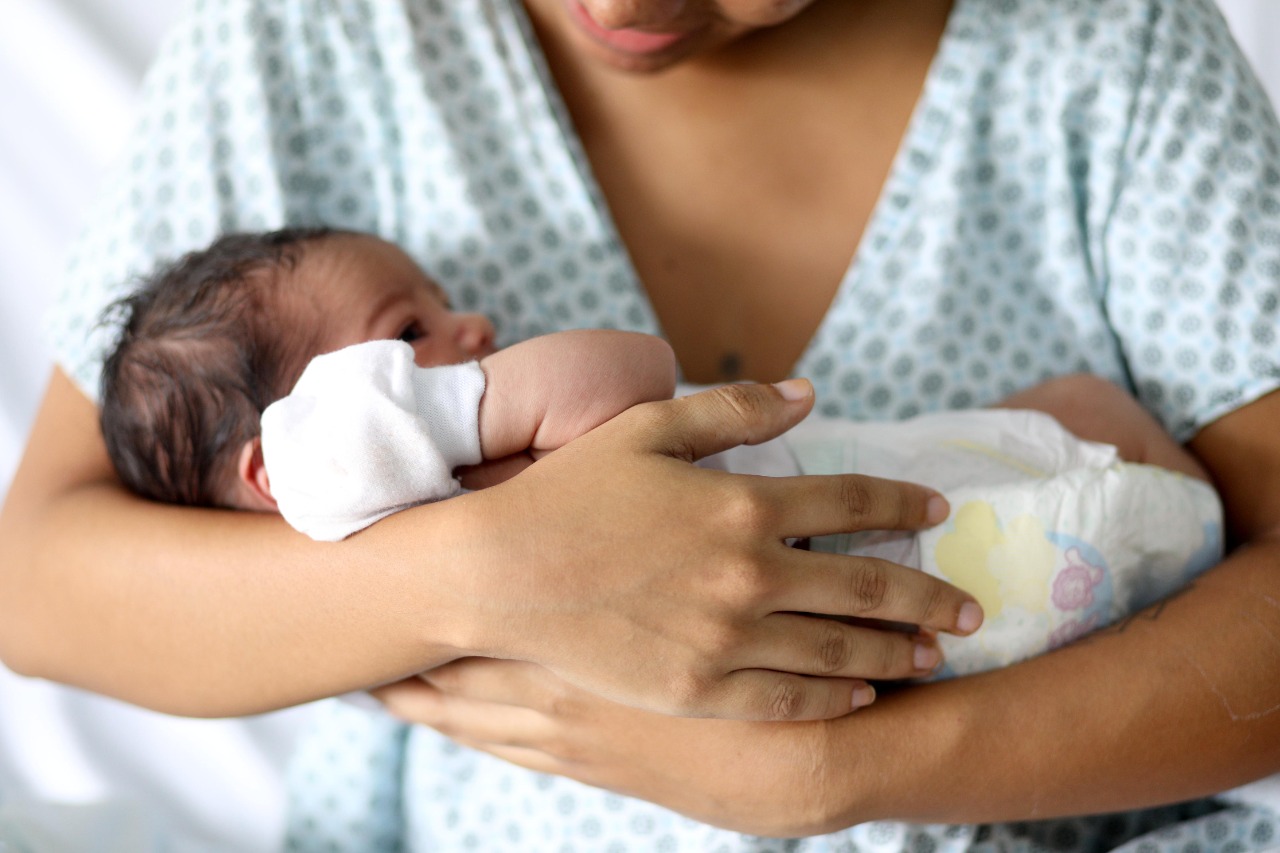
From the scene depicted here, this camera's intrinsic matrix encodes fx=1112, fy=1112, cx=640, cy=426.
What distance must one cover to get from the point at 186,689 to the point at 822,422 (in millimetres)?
701

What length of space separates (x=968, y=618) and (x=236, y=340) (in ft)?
2.37

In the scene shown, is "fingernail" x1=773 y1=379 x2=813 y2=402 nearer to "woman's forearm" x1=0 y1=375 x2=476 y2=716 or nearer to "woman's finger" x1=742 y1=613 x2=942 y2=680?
"woman's finger" x1=742 y1=613 x2=942 y2=680

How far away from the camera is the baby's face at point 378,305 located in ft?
3.58

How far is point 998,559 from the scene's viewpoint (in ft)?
3.38

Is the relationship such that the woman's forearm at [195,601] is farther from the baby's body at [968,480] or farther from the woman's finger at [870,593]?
the woman's finger at [870,593]

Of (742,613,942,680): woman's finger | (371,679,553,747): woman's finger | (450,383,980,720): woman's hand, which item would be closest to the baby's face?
(450,383,980,720): woman's hand

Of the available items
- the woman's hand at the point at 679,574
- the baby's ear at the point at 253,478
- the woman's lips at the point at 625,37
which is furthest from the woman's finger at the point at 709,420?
the woman's lips at the point at 625,37

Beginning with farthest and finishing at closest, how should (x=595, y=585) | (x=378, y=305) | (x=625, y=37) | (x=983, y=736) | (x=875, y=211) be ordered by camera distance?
(x=875, y=211) → (x=625, y=37) → (x=378, y=305) → (x=983, y=736) → (x=595, y=585)

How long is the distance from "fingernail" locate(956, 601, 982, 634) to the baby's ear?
63 cm

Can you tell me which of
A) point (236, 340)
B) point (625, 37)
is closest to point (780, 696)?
point (236, 340)

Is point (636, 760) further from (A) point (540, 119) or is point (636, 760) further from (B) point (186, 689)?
(A) point (540, 119)

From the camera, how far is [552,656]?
92 centimetres

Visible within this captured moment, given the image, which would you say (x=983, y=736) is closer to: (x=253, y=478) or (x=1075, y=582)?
(x=1075, y=582)

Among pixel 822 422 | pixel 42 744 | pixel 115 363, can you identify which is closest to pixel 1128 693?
pixel 822 422
